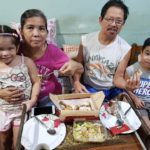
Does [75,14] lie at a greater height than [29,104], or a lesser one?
greater

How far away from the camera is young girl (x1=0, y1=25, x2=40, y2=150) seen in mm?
1464

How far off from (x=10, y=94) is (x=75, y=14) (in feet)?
3.88

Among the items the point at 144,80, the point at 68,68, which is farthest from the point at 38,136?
the point at 144,80

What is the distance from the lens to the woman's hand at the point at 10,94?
1.49 meters

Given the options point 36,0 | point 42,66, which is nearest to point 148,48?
point 42,66

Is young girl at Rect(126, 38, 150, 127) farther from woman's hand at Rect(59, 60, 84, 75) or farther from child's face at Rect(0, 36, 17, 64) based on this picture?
child's face at Rect(0, 36, 17, 64)

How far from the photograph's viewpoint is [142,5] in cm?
247

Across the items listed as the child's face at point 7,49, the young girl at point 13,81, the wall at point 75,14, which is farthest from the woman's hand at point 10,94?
the wall at point 75,14

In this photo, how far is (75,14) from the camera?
240 centimetres

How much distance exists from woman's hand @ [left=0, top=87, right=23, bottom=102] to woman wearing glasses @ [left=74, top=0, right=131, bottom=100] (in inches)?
17.6

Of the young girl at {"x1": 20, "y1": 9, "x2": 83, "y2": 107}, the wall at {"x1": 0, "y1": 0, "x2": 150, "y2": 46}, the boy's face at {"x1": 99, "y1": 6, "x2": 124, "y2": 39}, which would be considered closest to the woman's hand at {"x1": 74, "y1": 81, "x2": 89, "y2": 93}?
the young girl at {"x1": 20, "y1": 9, "x2": 83, "y2": 107}

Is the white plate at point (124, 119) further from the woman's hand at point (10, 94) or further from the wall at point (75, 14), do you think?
the wall at point (75, 14)

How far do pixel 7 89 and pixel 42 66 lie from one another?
0.88ft

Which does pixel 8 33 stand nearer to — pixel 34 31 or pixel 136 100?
pixel 34 31
